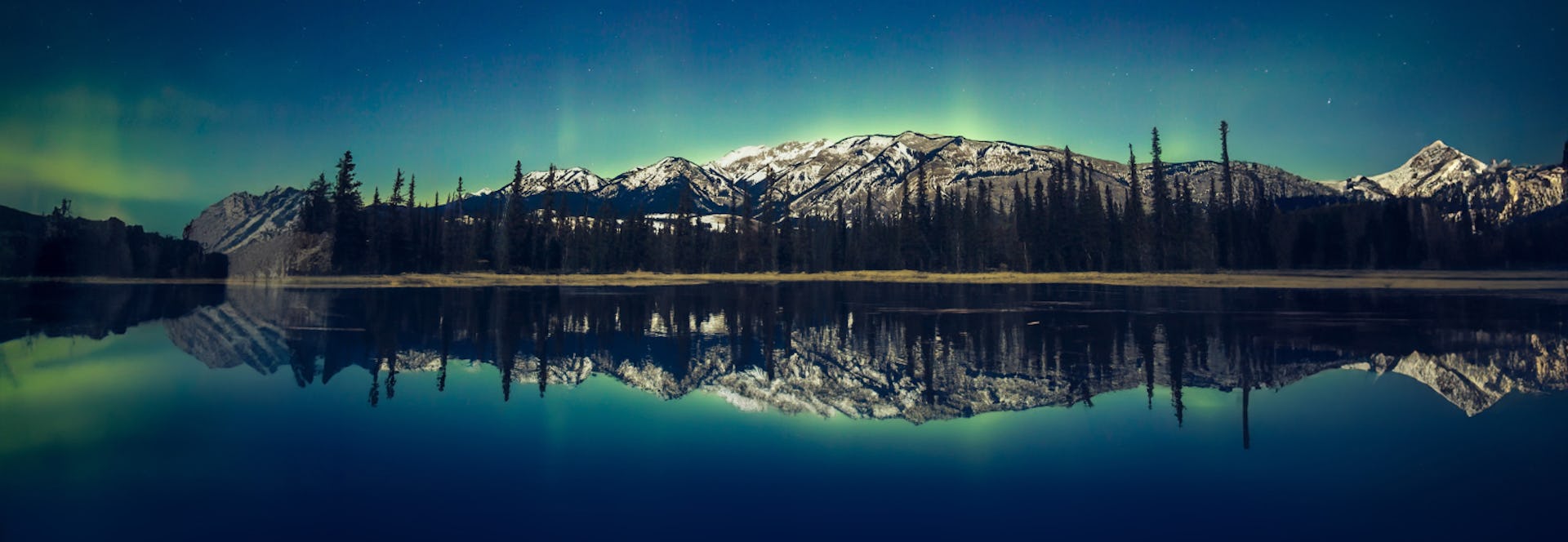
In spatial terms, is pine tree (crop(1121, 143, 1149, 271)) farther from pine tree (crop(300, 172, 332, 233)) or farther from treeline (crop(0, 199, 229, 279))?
treeline (crop(0, 199, 229, 279))

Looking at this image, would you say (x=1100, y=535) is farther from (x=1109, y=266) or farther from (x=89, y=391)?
(x=1109, y=266)

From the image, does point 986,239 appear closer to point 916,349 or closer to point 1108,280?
point 1108,280

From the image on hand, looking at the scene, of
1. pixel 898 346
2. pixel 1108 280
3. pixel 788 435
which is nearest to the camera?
pixel 788 435

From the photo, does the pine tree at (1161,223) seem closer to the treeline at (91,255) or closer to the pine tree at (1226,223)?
the pine tree at (1226,223)

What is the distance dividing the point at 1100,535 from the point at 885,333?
1716 centimetres

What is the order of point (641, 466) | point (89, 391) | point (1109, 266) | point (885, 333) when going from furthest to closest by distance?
point (1109, 266) → point (885, 333) → point (89, 391) → point (641, 466)

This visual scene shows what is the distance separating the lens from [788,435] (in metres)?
10.4

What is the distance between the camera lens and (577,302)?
140 ft

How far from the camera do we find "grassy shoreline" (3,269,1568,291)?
2331 inches

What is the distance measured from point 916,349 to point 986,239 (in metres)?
100

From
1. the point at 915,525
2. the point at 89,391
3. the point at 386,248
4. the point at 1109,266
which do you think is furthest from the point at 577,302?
the point at 1109,266

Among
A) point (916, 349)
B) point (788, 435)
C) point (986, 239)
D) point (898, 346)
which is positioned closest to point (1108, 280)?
point (986, 239)

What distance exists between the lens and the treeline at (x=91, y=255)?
309 feet

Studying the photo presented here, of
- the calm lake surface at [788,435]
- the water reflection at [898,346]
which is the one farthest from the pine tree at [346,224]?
the calm lake surface at [788,435]
